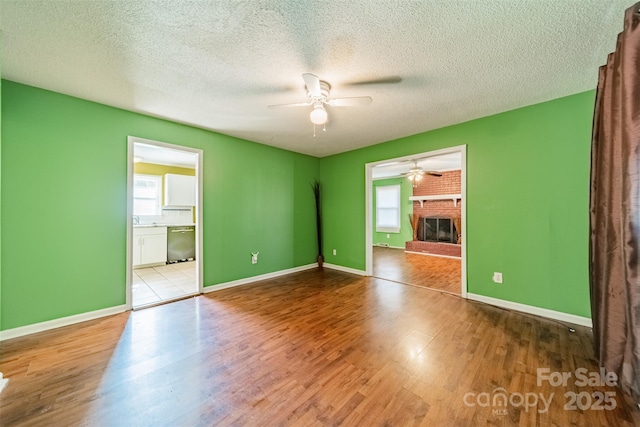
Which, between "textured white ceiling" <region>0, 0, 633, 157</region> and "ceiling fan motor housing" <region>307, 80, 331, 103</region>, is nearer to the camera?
"textured white ceiling" <region>0, 0, 633, 157</region>

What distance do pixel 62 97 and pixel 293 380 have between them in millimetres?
3582

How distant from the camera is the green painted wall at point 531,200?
238 cm

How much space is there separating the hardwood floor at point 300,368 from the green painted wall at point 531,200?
1.27ft

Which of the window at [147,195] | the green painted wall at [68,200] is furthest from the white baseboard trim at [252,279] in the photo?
the window at [147,195]

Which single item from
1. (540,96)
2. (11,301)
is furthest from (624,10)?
(11,301)

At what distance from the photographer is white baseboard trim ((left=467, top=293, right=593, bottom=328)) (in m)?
2.34

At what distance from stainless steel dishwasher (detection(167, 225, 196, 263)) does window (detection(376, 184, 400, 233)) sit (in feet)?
19.0

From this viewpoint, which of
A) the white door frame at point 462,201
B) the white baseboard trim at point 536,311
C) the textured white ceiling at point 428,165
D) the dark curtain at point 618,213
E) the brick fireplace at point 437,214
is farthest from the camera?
the brick fireplace at point 437,214

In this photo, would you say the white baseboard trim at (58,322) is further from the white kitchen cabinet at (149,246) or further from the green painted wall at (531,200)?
Answer: the green painted wall at (531,200)

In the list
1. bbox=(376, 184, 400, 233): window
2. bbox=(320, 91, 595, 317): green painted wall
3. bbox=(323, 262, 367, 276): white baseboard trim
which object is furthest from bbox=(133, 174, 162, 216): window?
bbox=(376, 184, 400, 233): window

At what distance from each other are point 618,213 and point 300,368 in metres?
2.45

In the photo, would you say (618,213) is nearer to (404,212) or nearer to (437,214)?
(437,214)

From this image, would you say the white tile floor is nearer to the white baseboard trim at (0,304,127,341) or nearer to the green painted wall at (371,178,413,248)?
the white baseboard trim at (0,304,127,341)

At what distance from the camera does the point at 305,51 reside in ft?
5.72
